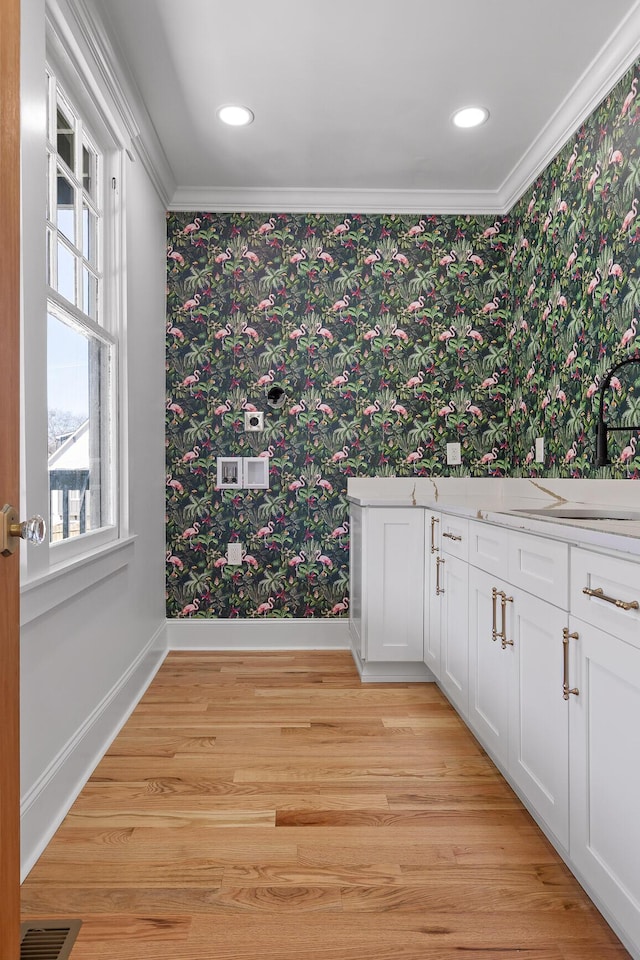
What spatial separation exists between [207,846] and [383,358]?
273cm

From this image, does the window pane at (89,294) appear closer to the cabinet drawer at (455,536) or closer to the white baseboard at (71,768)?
the white baseboard at (71,768)

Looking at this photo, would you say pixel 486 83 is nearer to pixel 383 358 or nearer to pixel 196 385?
pixel 383 358

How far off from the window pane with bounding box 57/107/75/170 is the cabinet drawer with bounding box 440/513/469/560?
1.94 meters

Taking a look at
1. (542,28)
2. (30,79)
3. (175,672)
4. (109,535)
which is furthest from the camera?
(175,672)

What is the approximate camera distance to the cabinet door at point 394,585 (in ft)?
10.3

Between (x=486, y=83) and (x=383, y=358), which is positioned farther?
(x=383, y=358)

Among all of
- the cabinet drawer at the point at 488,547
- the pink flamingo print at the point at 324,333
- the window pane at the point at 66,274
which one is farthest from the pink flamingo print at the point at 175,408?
the cabinet drawer at the point at 488,547

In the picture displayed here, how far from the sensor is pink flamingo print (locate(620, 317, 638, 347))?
2.42 metres

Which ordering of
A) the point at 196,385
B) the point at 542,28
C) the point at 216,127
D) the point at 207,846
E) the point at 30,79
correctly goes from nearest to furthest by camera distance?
the point at 30,79 → the point at 207,846 → the point at 542,28 → the point at 216,127 → the point at 196,385

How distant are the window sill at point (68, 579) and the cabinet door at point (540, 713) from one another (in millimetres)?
1363

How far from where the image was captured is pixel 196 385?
3703 mm

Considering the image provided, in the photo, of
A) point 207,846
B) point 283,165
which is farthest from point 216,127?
point 207,846

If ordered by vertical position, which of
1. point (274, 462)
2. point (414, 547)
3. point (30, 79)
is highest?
point (30, 79)

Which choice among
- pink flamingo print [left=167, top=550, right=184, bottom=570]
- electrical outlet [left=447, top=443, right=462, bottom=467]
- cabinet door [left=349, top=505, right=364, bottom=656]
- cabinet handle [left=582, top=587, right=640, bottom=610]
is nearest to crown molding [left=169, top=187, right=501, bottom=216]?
electrical outlet [left=447, top=443, right=462, bottom=467]
